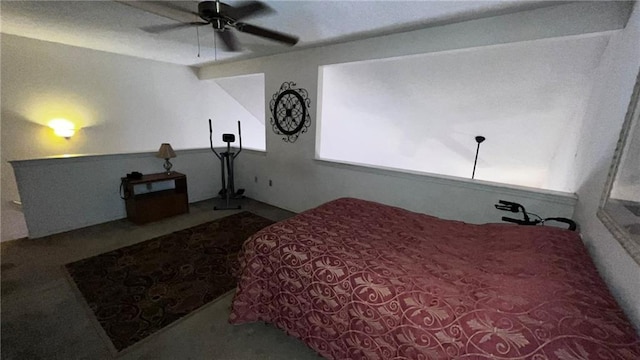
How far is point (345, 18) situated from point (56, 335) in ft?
11.2

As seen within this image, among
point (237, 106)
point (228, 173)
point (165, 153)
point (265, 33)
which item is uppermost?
point (265, 33)

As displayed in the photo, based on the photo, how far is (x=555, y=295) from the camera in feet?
3.33

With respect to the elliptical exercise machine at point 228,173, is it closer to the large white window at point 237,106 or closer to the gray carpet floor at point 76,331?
the large white window at point 237,106

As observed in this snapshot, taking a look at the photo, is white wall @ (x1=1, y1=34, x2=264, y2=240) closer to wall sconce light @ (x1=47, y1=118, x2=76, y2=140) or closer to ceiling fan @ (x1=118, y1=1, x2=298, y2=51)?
wall sconce light @ (x1=47, y1=118, x2=76, y2=140)

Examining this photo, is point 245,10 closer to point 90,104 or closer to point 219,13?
point 219,13

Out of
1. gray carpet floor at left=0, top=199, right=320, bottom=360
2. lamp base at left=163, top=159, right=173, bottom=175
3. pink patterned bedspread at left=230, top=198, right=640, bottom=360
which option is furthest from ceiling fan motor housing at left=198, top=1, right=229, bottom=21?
lamp base at left=163, top=159, right=173, bottom=175

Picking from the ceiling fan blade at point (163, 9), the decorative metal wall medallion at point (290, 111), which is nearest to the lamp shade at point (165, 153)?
the decorative metal wall medallion at point (290, 111)

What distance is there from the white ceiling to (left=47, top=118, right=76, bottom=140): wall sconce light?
1.15 meters

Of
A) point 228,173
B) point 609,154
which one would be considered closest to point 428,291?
point 609,154

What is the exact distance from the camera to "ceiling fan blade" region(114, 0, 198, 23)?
164 centimetres

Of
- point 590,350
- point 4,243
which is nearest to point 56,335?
point 4,243

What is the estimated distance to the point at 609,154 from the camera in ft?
4.96

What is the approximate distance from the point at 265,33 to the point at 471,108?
9.50 ft

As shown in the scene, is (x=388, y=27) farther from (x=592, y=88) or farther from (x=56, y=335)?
(x=56, y=335)
